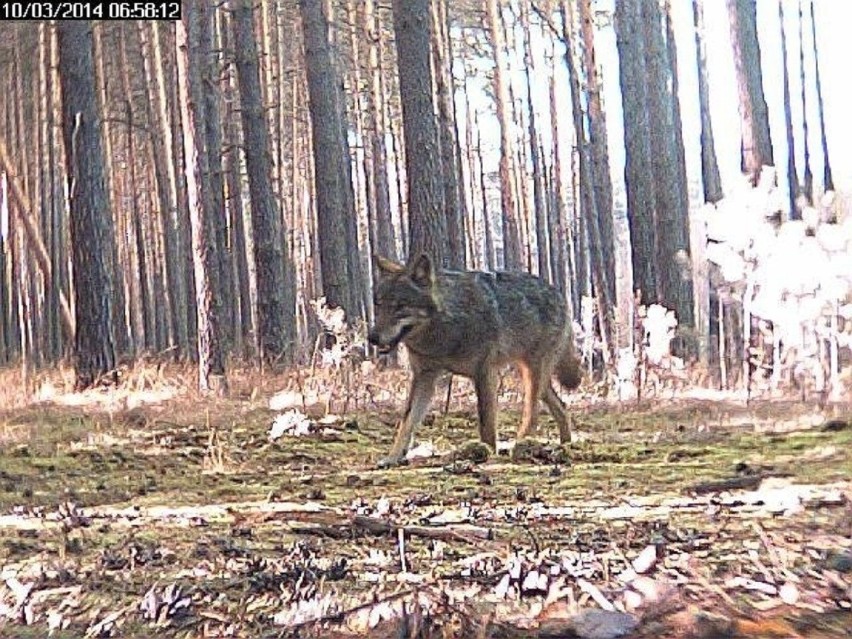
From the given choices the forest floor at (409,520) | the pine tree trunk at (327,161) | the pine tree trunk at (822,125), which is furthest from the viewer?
the pine tree trunk at (327,161)

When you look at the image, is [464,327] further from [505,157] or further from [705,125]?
[705,125]

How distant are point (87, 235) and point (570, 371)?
3.06 ft

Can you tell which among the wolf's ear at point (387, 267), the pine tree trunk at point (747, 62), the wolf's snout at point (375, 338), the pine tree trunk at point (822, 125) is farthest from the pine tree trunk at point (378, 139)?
the pine tree trunk at point (822, 125)

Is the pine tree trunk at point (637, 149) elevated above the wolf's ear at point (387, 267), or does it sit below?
above

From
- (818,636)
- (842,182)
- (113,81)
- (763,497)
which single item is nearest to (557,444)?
(763,497)

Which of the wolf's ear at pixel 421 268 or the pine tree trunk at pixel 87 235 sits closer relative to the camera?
the wolf's ear at pixel 421 268

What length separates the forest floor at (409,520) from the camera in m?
1.89

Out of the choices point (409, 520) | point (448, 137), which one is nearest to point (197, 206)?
point (448, 137)

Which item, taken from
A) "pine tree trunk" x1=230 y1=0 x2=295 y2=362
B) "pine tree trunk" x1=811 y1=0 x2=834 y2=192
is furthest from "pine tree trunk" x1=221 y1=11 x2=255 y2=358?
"pine tree trunk" x1=811 y1=0 x2=834 y2=192

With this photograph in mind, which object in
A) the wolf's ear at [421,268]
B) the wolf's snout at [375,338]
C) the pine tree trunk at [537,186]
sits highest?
the pine tree trunk at [537,186]

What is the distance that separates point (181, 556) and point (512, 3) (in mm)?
1151

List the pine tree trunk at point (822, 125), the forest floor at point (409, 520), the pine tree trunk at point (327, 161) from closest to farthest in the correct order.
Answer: the forest floor at point (409, 520), the pine tree trunk at point (822, 125), the pine tree trunk at point (327, 161)

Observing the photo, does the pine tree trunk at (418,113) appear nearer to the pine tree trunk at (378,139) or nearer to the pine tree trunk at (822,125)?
the pine tree trunk at (378,139)

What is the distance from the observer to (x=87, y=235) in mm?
2215
